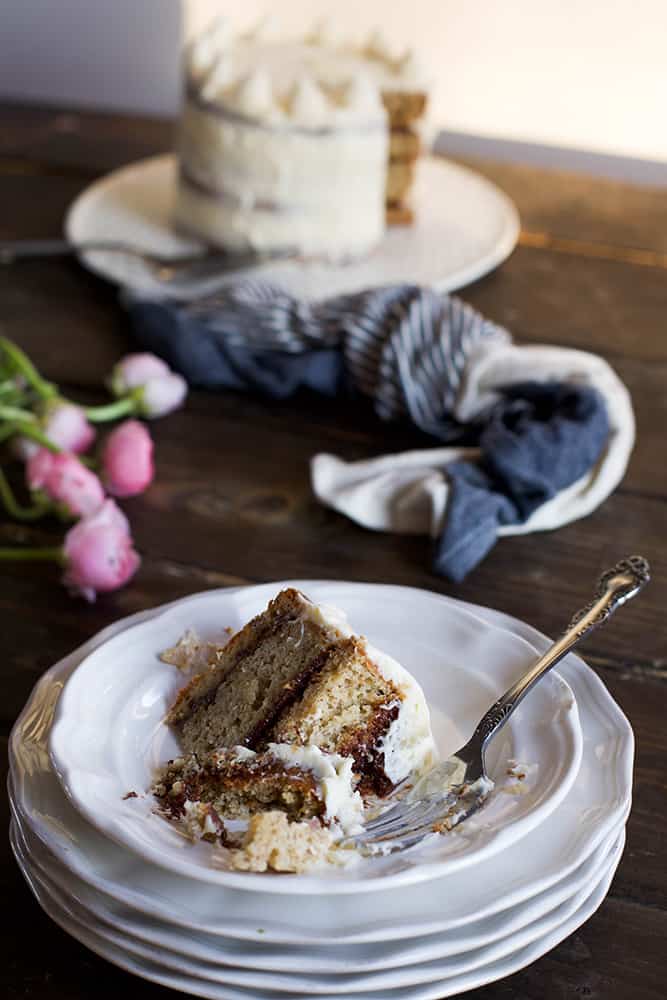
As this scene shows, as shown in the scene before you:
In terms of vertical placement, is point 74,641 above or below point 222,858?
below

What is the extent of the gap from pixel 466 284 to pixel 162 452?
1.52 ft

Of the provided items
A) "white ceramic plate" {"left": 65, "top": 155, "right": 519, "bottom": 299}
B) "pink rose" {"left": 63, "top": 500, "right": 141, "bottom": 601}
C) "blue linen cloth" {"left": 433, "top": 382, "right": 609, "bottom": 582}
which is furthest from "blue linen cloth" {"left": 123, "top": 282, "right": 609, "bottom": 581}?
"pink rose" {"left": 63, "top": 500, "right": 141, "bottom": 601}

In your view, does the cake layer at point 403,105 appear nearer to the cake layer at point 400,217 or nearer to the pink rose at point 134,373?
the cake layer at point 400,217

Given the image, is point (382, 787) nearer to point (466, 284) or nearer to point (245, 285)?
point (245, 285)

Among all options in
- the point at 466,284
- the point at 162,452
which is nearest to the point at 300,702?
the point at 162,452

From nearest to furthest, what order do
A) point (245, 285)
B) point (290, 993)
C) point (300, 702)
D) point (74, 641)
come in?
point (290, 993)
point (300, 702)
point (74, 641)
point (245, 285)

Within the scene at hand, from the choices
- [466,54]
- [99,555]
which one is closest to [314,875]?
[99,555]

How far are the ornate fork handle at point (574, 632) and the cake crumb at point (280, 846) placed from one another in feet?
0.38

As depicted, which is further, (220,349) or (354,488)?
(220,349)

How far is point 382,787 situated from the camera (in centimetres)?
62

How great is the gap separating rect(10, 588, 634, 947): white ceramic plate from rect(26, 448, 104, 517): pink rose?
300mm

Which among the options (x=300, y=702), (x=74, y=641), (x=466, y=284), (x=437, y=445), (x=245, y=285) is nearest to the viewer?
(x=300, y=702)

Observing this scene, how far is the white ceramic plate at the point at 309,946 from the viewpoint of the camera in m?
0.52

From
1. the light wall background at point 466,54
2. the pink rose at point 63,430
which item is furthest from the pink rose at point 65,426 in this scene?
the light wall background at point 466,54
